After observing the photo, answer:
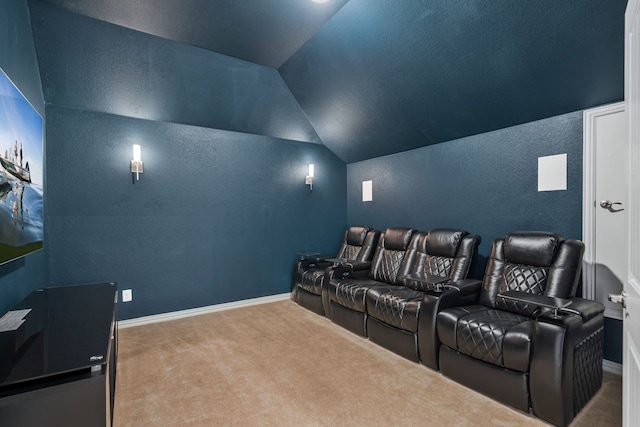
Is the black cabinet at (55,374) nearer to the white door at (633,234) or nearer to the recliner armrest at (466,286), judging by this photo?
the white door at (633,234)

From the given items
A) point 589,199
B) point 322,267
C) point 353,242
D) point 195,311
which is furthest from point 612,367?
point 195,311

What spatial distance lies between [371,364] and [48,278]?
3198mm

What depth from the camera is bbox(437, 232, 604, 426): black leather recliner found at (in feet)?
5.63

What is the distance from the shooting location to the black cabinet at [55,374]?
0.97 m

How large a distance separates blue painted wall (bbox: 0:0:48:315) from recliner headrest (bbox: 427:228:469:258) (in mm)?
3280

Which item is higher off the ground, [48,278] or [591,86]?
[591,86]

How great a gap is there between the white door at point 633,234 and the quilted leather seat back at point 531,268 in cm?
118

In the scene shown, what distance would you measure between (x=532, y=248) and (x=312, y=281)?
2.32m

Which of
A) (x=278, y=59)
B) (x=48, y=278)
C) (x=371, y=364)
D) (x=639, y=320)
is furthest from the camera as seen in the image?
(x=278, y=59)

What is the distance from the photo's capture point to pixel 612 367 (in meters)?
2.29

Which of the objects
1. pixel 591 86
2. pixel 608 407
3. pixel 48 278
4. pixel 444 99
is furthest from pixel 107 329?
pixel 591 86

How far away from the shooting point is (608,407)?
1.86 meters

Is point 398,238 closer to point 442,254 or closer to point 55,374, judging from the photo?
point 442,254

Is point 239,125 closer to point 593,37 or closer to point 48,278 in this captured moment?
point 48,278
